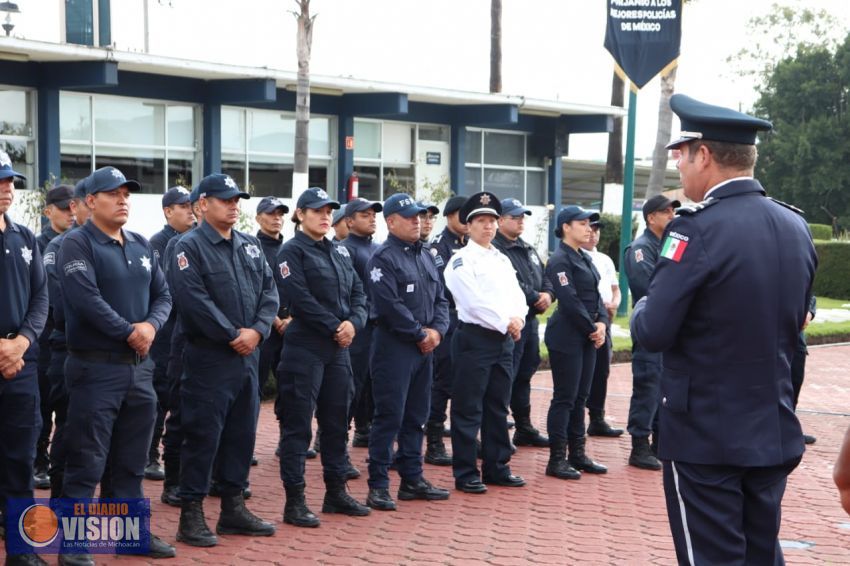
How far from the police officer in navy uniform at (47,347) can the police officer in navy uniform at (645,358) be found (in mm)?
4434

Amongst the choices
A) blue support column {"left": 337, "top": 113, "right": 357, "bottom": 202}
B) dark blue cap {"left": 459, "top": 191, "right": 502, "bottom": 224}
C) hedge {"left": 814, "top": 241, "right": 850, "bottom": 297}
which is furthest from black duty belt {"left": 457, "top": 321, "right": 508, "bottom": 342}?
hedge {"left": 814, "top": 241, "right": 850, "bottom": 297}

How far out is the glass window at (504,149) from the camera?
3281 centimetres

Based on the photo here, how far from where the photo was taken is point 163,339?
902cm

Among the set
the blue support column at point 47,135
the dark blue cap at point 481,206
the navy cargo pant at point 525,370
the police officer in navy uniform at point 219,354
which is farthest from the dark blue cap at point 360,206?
the blue support column at point 47,135

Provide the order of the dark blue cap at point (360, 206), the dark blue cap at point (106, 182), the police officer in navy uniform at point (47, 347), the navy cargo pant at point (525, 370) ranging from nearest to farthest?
the dark blue cap at point (106, 182)
the police officer in navy uniform at point (47, 347)
the dark blue cap at point (360, 206)
the navy cargo pant at point (525, 370)

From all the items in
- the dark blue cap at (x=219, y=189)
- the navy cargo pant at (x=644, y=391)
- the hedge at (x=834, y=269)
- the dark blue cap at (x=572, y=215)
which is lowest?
the hedge at (x=834, y=269)

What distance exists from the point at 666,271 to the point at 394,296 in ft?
13.4

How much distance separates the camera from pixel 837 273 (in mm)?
30047

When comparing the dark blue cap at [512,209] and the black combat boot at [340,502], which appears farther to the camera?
the dark blue cap at [512,209]

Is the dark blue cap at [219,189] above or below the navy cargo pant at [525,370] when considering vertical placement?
above

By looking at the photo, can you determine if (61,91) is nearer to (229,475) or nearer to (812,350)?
(812,350)

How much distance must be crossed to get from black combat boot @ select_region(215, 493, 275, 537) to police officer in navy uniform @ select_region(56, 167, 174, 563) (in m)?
0.59

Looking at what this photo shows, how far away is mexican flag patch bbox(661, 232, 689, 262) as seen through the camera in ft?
14.4

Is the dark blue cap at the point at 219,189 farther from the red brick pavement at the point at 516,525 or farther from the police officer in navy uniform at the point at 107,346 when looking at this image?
the red brick pavement at the point at 516,525
